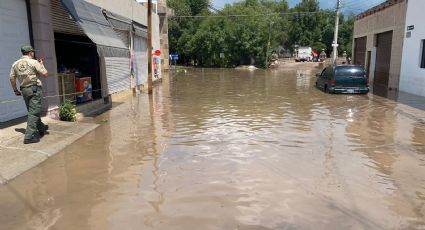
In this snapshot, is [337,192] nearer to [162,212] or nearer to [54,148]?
[162,212]

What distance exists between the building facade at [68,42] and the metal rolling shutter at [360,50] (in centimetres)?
1794

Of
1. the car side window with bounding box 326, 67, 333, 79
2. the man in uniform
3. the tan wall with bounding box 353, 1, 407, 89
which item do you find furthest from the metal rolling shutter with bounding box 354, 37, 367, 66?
the man in uniform

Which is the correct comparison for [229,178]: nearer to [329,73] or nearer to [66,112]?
[66,112]

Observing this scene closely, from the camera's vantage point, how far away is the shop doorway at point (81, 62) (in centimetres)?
1405

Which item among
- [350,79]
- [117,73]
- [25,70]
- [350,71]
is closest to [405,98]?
[350,79]

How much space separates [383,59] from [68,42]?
19234mm

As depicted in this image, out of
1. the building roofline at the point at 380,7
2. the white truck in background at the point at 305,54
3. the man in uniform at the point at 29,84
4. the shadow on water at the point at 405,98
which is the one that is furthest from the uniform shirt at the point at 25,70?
the white truck in background at the point at 305,54

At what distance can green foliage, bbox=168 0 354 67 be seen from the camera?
59781 mm

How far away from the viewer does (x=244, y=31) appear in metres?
59.6

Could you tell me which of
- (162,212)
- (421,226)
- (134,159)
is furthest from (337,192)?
(134,159)

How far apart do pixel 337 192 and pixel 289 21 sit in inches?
3042

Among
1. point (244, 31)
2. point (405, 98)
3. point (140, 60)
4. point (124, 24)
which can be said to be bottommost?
point (405, 98)

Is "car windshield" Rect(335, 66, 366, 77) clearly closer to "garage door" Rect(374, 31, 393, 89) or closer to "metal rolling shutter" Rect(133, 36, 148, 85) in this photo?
"garage door" Rect(374, 31, 393, 89)

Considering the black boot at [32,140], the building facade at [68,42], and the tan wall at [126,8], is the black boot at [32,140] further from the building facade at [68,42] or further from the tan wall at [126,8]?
the tan wall at [126,8]
